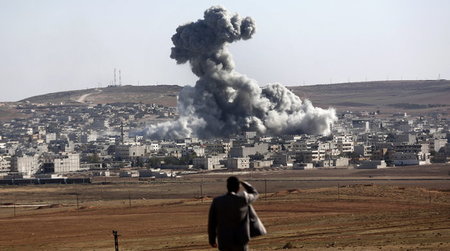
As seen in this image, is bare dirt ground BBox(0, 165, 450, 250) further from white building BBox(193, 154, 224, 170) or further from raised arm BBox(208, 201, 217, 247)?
white building BBox(193, 154, 224, 170)

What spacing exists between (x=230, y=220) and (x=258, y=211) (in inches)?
1807

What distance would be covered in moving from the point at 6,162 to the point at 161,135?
3949 centimetres

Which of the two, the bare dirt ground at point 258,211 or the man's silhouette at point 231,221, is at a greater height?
the man's silhouette at point 231,221

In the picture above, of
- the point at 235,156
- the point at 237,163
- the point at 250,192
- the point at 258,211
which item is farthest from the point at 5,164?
the point at 250,192

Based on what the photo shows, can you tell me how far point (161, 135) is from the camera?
18838 centimetres

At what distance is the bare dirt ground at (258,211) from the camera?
37.9m

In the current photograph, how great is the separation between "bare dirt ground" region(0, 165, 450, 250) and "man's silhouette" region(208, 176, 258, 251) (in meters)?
13.6

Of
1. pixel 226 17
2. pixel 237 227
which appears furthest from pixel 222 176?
pixel 237 227

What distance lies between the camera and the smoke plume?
481ft

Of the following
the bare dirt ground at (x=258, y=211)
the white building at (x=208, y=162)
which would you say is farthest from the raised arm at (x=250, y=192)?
the white building at (x=208, y=162)

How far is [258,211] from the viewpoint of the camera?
62.1m

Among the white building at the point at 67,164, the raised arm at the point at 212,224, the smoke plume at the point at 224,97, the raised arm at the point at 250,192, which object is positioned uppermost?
the smoke plume at the point at 224,97

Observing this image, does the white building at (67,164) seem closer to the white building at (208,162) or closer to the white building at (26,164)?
the white building at (26,164)

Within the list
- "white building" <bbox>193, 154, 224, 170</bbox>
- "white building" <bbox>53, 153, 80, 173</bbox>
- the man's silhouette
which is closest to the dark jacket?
the man's silhouette
